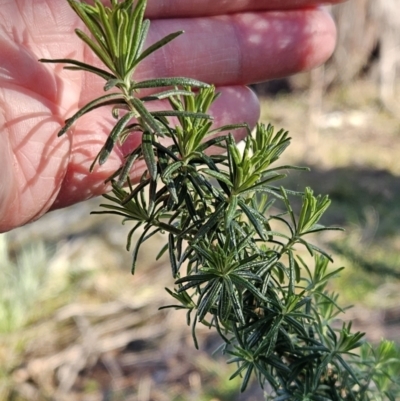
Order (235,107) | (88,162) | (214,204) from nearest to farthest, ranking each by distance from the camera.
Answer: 1. (214,204)
2. (88,162)
3. (235,107)

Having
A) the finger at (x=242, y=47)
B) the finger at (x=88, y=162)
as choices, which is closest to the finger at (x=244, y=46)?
the finger at (x=242, y=47)

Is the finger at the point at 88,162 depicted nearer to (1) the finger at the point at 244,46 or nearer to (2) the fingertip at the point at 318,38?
(1) the finger at the point at 244,46

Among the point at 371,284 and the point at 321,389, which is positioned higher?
the point at 321,389

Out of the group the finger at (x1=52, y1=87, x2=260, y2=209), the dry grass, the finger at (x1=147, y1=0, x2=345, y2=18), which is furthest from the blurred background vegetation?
the finger at (x1=52, y1=87, x2=260, y2=209)

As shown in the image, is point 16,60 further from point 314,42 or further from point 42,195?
point 314,42

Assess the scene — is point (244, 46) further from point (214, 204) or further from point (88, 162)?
point (214, 204)

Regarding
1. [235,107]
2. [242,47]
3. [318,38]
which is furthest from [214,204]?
[318,38]

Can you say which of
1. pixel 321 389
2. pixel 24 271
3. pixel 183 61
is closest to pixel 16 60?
pixel 183 61

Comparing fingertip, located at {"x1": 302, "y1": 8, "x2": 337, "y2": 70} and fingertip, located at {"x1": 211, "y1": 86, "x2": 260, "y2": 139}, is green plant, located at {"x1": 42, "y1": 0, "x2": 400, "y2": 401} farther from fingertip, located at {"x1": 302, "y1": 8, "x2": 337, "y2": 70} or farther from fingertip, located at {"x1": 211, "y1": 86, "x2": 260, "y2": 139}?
fingertip, located at {"x1": 302, "y1": 8, "x2": 337, "y2": 70}
